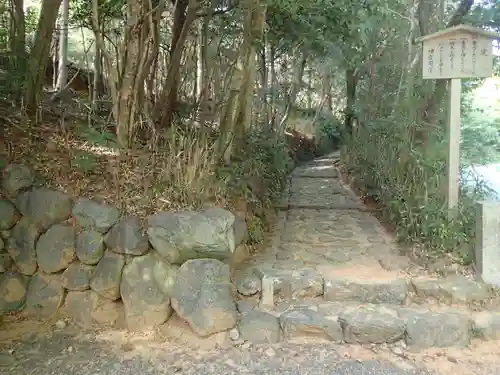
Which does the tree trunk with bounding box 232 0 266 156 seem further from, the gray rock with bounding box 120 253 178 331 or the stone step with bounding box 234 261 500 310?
the gray rock with bounding box 120 253 178 331

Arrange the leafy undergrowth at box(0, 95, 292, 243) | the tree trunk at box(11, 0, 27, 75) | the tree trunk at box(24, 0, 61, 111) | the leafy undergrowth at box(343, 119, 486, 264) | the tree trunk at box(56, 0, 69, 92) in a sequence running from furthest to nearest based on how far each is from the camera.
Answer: the tree trunk at box(56, 0, 69, 92) < the tree trunk at box(11, 0, 27, 75) < the tree trunk at box(24, 0, 61, 111) < the leafy undergrowth at box(343, 119, 486, 264) < the leafy undergrowth at box(0, 95, 292, 243)

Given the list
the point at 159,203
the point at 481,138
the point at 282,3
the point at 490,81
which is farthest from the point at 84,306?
the point at 490,81

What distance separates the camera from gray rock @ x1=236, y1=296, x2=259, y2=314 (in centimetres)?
356

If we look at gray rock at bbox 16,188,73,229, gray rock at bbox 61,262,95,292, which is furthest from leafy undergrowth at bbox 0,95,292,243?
gray rock at bbox 61,262,95,292

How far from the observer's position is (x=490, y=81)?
12875 millimetres

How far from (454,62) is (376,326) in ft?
8.04

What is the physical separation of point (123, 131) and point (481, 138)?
933 centimetres

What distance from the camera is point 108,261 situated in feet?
11.7

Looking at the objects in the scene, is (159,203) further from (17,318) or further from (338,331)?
(338,331)

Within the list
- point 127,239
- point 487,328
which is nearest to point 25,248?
point 127,239

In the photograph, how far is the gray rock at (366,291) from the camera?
367 centimetres

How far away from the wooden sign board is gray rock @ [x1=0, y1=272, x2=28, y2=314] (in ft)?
12.7

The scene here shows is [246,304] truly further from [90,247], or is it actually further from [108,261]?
[90,247]

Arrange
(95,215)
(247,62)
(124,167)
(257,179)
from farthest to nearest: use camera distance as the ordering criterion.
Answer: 1. (257,179)
2. (247,62)
3. (124,167)
4. (95,215)
